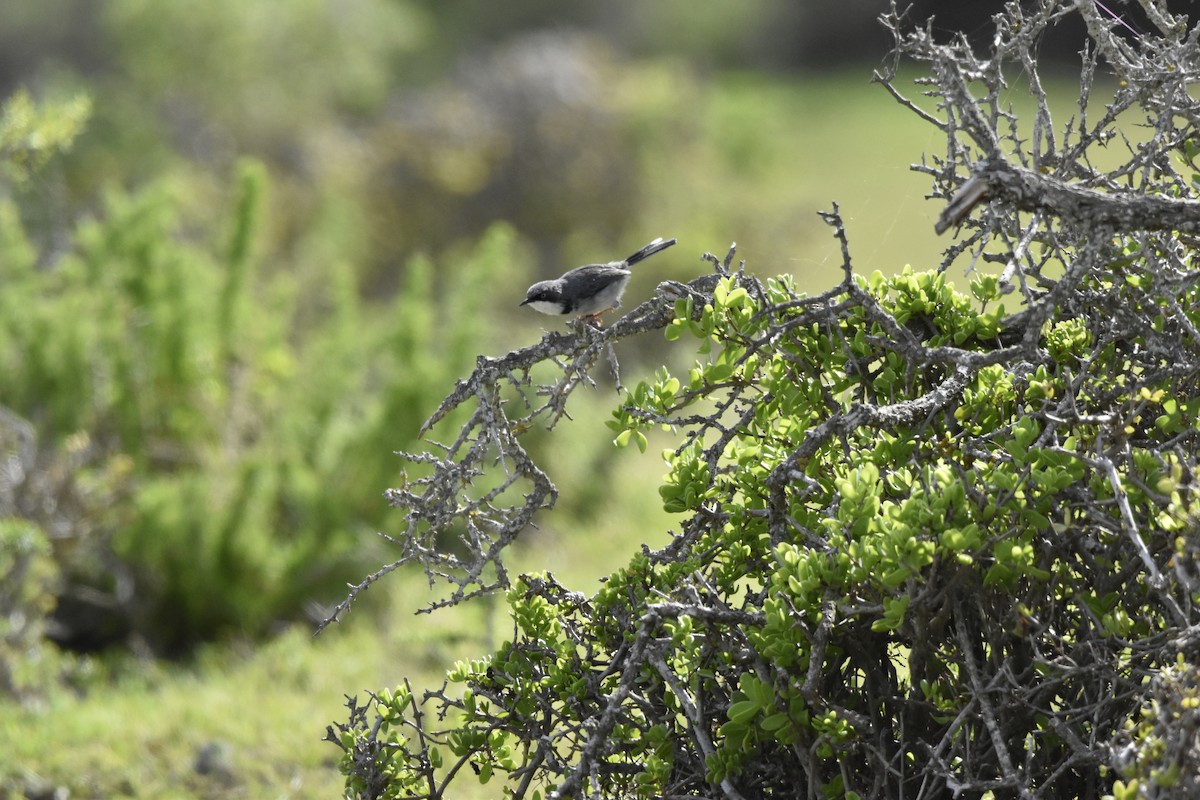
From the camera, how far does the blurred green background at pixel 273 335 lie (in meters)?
4.51

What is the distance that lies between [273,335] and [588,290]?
3675 millimetres

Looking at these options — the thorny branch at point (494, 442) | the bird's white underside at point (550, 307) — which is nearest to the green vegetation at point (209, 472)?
the bird's white underside at point (550, 307)

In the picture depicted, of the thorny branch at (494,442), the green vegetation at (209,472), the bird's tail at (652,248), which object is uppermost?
the green vegetation at (209,472)

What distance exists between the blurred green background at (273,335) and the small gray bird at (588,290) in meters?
0.67

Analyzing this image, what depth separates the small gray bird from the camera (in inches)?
117

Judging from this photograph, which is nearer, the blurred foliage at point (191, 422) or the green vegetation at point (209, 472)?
the green vegetation at point (209, 472)

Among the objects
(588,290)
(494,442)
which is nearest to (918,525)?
(494,442)

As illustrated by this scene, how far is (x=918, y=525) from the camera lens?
1713mm

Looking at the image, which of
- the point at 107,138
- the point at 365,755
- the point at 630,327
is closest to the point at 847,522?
the point at 630,327

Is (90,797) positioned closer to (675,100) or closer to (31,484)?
(31,484)

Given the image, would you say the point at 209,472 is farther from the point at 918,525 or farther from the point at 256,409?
the point at 918,525

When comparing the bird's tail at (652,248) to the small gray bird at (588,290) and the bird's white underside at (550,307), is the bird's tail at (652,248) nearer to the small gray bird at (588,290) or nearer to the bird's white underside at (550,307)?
the small gray bird at (588,290)

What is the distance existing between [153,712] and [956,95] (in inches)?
150

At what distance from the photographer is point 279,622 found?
5559 millimetres
